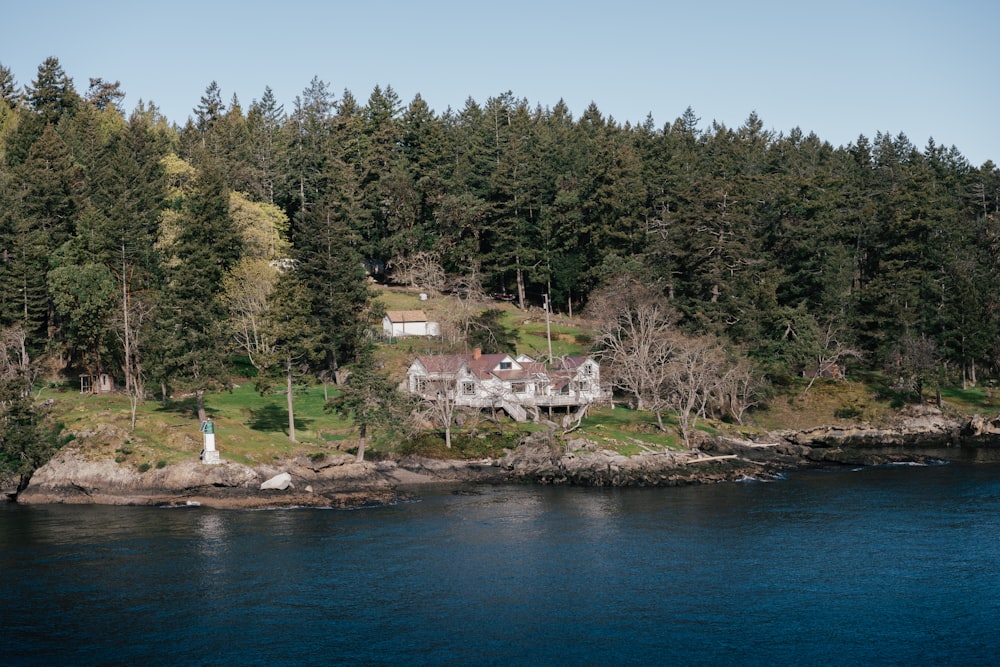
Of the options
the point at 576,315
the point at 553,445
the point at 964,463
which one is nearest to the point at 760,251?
the point at 576,315

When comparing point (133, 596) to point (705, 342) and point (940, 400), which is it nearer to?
point (705, 342)

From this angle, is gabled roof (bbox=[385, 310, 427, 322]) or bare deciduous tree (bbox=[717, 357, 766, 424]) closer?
bare deciduous tree (bbox=[717, 357, 766, 424])

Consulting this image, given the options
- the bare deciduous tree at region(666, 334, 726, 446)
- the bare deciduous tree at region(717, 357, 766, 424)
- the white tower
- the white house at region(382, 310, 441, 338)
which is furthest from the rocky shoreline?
the white house at region(382, 310, 441, 338)

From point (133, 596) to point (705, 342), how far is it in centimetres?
5559

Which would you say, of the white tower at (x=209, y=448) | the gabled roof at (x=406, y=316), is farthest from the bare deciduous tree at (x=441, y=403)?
the gabled roof at (x=406, y=316)

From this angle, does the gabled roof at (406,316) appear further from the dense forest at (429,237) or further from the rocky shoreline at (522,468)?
the rocky shoreline at (522,468)

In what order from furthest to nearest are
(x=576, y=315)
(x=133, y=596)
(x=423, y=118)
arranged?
(x=423, y=118), (x=576, y=315), (x=133, y=596)

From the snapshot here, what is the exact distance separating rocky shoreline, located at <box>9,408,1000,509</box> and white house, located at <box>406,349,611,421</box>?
8259 mm

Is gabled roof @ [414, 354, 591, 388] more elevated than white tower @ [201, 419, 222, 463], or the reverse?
gabled roof @ [414, 354, 591, 388]

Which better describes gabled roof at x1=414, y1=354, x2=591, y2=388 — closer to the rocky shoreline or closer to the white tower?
the rocky shoreline

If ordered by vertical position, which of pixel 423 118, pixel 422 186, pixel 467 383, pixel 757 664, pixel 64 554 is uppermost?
pixel 423 118

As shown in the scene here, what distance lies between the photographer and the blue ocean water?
108 ft

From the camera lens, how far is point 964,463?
226 ft

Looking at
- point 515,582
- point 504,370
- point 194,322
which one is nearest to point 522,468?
point 504,370
